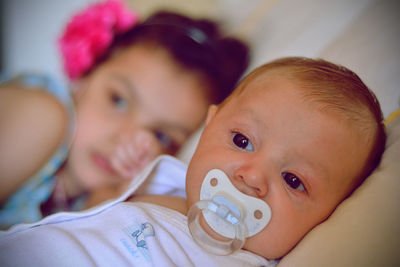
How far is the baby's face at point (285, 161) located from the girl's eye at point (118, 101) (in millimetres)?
Answer: 576

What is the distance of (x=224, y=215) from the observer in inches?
19.5

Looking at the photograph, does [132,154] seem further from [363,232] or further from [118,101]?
[363,232]

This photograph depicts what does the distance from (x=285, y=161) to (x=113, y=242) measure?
0.33 metres

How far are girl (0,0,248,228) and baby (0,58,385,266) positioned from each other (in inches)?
15.6

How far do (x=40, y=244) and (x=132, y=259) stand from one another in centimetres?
16

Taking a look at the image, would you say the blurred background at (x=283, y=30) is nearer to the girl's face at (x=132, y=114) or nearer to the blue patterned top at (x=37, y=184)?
the girl's face at (x=132, y=114)

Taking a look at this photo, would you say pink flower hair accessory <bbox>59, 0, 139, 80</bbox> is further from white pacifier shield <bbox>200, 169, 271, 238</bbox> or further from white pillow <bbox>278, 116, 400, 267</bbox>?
white pillow <bbox>278, 116, 400, 267</bbox>

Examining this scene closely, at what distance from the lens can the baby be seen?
0.51 m

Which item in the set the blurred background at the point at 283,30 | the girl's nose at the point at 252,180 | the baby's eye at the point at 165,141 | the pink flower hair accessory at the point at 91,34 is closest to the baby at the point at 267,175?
the girl's nose at the point at 252,180

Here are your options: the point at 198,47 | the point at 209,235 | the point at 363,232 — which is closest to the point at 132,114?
the point at 198,47

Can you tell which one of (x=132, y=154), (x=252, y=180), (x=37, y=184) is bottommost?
(x=37, y=184)

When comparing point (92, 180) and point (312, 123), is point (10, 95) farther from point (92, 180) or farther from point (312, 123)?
point (312, 123)

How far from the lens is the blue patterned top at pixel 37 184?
3.01 ft

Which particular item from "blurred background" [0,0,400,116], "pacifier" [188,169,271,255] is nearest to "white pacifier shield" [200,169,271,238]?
"pacifier" [188,169,271,255]
